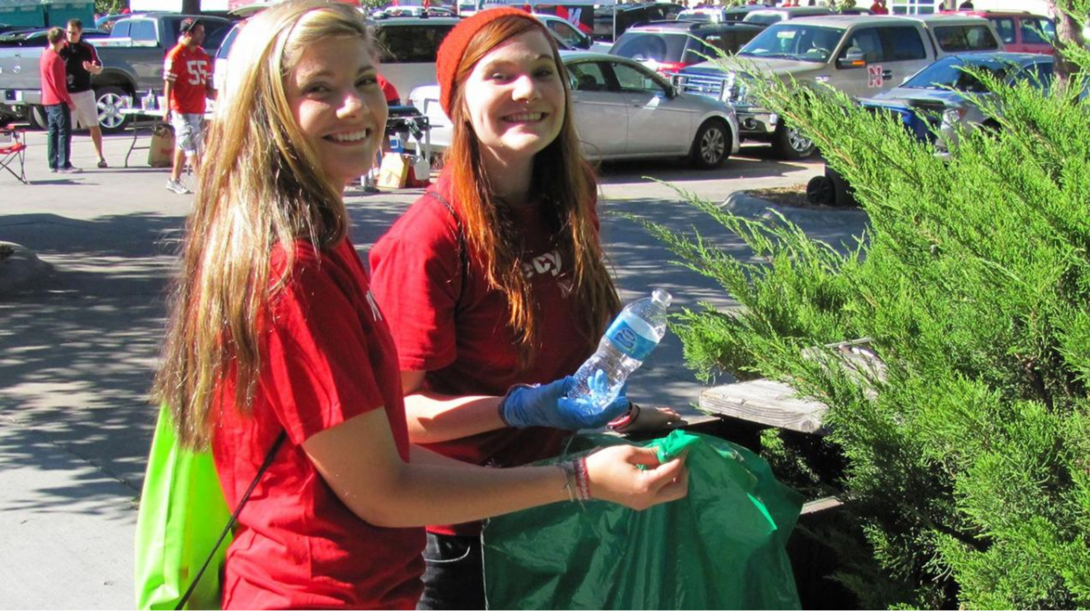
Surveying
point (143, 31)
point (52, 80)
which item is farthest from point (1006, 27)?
point (52, 80)

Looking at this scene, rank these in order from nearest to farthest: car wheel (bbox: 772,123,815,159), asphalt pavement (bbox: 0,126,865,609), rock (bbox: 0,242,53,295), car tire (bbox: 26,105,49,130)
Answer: asphalt pavement (bbox: 0,126,865,609), rock (bbox: 0,242,53,295), car wheel (bbox: 772,123,815,159), car tire (bbox: 26,105,49,130)

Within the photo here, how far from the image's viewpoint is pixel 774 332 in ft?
8.21

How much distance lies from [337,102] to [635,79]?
15011 mm

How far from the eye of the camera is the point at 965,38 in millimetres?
20297

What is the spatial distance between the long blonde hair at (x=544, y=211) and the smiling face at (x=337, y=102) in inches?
17.5

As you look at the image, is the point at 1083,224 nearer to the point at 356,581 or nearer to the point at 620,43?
the point at 356,581

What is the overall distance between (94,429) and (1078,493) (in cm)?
513

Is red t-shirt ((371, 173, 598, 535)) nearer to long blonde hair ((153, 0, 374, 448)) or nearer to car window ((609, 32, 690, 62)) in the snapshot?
long blonde hair ((153, 0, 374, 448))

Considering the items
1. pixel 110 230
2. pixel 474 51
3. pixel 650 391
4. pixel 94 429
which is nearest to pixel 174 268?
pixel 474 51

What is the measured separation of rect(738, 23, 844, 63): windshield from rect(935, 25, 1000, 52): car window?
2463 millimetres

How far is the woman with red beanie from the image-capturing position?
2258 millimetres

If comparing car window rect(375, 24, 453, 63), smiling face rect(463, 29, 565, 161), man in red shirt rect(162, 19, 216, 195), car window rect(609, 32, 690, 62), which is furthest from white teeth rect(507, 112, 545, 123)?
car window rect(609, 32, 690, 62)

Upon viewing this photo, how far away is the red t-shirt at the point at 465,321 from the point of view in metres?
2.24

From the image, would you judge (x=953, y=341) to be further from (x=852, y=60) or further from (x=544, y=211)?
(x=852, y=60)
